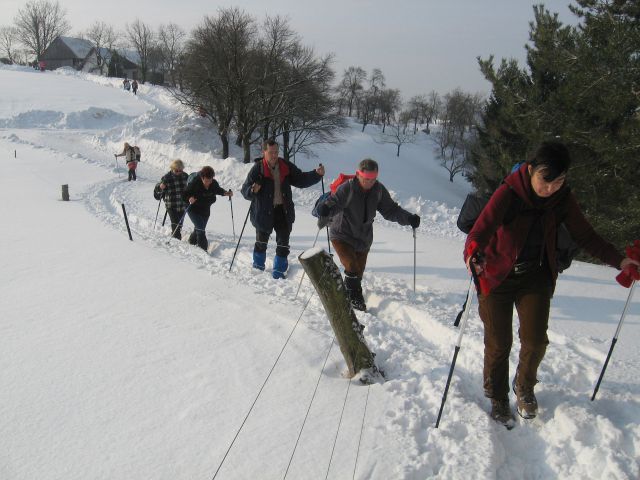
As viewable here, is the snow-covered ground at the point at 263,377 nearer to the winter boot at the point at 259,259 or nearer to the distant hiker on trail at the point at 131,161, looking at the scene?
the winter boot at the point at 259,259

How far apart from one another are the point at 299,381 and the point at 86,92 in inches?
1849

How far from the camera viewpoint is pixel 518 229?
2.87 m

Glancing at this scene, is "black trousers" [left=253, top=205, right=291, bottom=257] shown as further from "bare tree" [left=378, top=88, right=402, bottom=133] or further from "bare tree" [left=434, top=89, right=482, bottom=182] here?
"bare tree" [left=378, top=88, right=402, bottom=133]

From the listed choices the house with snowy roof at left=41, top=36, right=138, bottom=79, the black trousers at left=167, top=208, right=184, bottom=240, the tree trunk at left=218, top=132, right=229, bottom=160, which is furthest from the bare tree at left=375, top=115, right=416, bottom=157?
the black trousers at left=167, top=208, right=184, bottom=240

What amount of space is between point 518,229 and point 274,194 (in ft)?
13.4

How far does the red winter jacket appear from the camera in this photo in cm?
278

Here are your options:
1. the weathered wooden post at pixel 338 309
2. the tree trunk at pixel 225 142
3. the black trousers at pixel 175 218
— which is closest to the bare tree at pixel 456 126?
the tree trunk at pixel 225 142

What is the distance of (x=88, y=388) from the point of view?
11.3 feet

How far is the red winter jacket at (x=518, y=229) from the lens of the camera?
2.78 meters

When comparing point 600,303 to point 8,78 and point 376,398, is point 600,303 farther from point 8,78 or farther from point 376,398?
point 8,78

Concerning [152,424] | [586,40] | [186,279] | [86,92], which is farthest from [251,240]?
[86,92]

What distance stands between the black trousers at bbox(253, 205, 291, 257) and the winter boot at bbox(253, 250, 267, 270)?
0.22 ft

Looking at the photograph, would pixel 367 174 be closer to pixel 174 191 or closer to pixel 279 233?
pixel 279 233

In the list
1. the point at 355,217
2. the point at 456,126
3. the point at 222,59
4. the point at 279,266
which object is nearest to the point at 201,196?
the point at 279,266
